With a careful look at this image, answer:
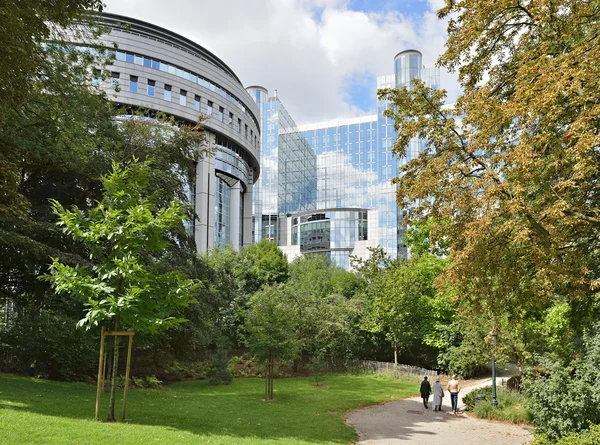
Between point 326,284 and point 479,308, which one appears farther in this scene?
point 326,284

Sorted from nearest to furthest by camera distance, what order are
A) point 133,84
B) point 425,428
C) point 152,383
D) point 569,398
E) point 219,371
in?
point 569,398
point 425,428
point 152,383
point 219,371
point 133,84

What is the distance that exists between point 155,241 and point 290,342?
9.83 metres

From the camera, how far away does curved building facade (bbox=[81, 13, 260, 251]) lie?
50844 millimetres

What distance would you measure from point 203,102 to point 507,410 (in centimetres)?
4712

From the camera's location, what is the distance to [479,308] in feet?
44.6

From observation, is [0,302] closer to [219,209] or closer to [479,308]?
[479,308]

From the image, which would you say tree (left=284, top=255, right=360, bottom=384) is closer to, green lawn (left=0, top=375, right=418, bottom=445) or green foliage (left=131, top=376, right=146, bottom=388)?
green lawn (left=0, top=375, right=418, bottom=445)

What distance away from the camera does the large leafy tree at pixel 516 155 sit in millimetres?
10266

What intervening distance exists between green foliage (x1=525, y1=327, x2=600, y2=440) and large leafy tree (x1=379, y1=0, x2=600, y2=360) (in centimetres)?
171

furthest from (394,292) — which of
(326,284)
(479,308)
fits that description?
(479,308)

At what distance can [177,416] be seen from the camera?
47.7 ft

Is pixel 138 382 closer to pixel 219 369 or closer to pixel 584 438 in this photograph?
pixel 219 369

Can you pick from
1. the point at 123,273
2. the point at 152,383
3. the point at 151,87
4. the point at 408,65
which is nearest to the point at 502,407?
the point at 123,273

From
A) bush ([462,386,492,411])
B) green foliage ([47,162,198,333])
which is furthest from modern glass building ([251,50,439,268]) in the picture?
green foliage ([47,162,198,333])
